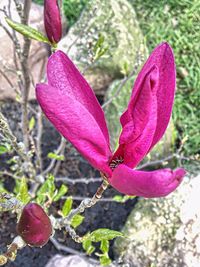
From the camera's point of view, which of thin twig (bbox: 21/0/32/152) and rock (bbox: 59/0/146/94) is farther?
rock (bbox: 59/0/146/94)

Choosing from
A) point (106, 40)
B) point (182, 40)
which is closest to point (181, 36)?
point (182, 40)

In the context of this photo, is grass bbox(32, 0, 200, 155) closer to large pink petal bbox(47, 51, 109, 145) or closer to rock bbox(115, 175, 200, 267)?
rock bbox(115, 175, 200, 267)

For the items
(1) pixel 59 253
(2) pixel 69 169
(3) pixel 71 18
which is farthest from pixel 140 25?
(1) pixel 59 253

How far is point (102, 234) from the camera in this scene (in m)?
0.98

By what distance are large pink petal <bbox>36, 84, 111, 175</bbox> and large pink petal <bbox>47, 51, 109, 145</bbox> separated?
4 cm

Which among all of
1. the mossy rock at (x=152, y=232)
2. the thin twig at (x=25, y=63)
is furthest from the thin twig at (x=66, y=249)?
the thin twig at (x=25, y=63)

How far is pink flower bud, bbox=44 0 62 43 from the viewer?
2.78 ft

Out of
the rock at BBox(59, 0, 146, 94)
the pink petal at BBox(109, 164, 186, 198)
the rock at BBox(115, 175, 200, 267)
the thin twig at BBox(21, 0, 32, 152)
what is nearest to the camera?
the pink petal at BBox(109, 164, 186, 198)

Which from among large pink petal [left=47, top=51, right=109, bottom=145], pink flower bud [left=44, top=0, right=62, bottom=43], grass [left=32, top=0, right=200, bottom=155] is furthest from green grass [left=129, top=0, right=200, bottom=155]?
A: large pink petal [left=47, top=51, right=109, bottom=145]

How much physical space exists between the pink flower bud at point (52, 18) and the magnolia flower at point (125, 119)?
0.19m

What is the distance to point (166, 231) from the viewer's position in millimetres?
1481

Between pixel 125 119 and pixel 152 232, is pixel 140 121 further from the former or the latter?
pixel 152 232

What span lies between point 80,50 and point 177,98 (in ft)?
1.39

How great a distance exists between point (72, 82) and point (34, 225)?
0.20 meters
